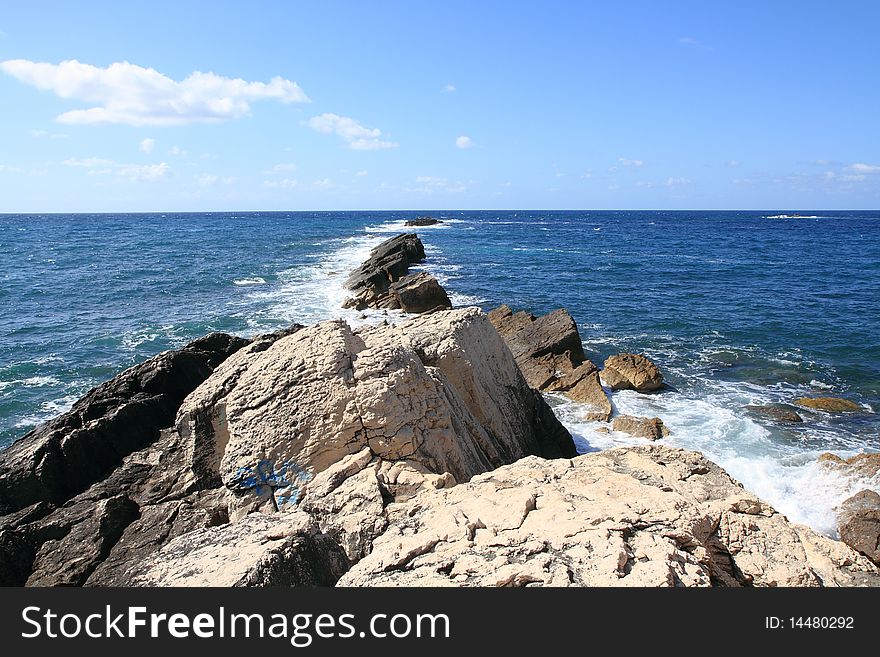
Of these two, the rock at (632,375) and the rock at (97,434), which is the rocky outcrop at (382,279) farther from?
the rock at (97,434)

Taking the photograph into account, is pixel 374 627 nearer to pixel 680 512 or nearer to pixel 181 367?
A: pixel 680 512

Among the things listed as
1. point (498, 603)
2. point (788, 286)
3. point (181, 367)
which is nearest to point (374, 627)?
point (498, 603)

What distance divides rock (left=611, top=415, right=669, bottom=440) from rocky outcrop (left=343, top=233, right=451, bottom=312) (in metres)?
12.6

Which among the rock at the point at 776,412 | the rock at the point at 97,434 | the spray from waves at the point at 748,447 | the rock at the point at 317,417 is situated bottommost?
the spray from waves at the point at 748,447

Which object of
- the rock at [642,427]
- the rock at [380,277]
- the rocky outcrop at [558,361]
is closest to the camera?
the rock at [642,427]

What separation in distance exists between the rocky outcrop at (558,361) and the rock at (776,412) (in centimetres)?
394

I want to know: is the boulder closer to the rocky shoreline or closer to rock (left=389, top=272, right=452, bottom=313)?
the rocky shoreline

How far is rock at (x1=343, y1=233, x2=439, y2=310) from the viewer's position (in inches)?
1065

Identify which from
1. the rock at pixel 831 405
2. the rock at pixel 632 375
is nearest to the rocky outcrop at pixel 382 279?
the rock at pixel 632 375

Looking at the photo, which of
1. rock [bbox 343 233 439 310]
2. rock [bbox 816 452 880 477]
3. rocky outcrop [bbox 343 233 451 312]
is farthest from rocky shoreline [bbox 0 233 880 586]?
rock [bbox 343 233 439 310]

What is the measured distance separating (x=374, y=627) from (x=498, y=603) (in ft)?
2.77

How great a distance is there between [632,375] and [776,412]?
12.3 ft

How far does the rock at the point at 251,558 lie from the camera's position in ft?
13.2

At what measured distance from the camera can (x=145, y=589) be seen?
3912mm
